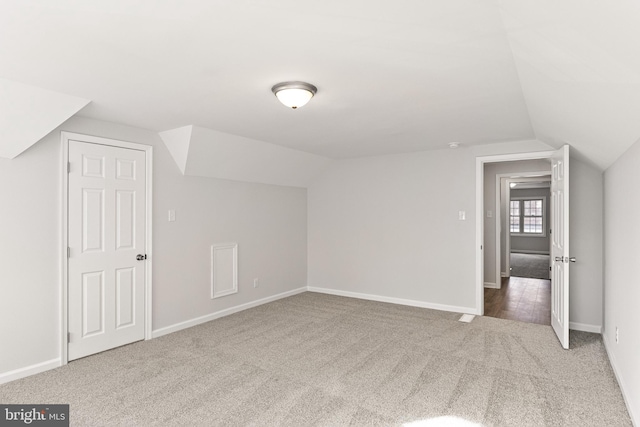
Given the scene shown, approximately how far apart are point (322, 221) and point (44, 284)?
3.87 m

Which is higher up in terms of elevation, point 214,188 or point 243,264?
point 214,188

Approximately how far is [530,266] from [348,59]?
28.3 ft

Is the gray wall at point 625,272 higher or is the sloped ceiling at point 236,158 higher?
the sloped ceiling at point 236,158

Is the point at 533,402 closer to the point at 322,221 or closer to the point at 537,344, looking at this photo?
the point at 537,344

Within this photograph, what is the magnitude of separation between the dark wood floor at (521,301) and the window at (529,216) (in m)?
4.97

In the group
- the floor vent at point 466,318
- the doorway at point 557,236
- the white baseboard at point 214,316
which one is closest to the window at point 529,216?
the doorway at point 557,236

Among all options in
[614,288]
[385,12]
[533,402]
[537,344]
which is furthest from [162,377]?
[614,288]

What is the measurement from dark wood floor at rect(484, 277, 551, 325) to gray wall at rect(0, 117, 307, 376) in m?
3.00

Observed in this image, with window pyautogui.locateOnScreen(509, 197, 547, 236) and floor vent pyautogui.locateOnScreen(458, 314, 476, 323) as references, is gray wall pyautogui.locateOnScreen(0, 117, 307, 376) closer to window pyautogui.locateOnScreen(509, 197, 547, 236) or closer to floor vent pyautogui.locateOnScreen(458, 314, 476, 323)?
floor vent pyautogui.locateOnScreen(458, 314, 476, 323)

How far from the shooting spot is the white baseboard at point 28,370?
282 cm

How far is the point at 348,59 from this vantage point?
212 centimetres

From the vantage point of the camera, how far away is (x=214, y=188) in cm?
458

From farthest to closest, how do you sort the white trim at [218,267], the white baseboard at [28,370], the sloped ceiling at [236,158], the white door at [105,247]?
1. the white trim at [218,267]
2. the sloped ceiling at [236,158]
3. the white door at [105,247]
4. the white baseboard at [28,370]

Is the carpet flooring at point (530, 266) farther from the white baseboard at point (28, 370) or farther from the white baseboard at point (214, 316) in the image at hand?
the white baseboard at point (28, 370)
